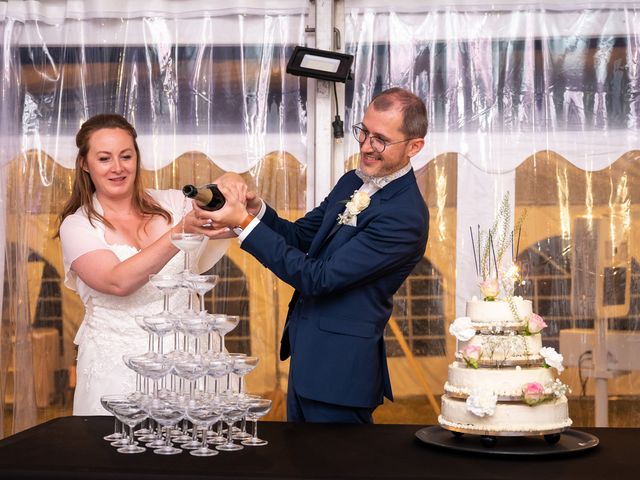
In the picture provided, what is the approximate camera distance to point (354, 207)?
2975 millimetres

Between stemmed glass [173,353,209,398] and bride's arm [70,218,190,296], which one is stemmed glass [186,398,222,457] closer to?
stemmed glass [173,353,209,398]

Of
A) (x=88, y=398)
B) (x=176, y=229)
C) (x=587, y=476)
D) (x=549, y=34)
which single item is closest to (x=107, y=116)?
(x=176, y=229)

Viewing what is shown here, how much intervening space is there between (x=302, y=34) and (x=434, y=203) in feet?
3.10

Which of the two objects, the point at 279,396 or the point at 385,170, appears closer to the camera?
the point at 385,170

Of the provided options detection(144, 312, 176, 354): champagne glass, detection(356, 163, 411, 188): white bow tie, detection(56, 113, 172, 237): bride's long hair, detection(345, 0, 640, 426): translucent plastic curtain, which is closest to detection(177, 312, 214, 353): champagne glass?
detection(144, 312, 176, 354): champagne glass

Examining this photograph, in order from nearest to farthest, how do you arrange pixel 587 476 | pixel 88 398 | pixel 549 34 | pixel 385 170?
pixel 587 476, pixel 385 170, pixel 88 398, pixel 549 34

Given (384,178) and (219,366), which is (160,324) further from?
(384,178)

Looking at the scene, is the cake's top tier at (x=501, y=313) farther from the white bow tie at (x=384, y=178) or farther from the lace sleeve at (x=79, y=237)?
the lace sleeve at (x=79, y=237)

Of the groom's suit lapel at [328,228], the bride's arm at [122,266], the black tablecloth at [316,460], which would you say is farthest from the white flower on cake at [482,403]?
the bride's arm at [122,266]

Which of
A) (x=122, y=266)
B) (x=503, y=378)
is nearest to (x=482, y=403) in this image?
(x=503, y=378)

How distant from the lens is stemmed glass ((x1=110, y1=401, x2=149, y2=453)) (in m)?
2.35

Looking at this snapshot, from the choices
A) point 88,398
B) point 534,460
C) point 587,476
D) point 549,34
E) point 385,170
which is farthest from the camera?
point 549,34

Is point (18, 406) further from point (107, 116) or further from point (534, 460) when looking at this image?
point (534, 460)

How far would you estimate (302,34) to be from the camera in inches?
167
